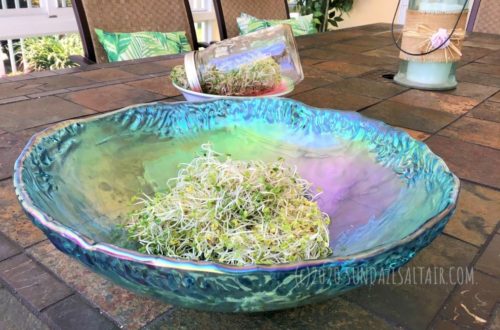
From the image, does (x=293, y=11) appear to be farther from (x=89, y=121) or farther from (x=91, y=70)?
(x=89, y=121)

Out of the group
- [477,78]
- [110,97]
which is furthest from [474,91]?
[110,97]

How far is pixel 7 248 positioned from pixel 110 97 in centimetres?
61

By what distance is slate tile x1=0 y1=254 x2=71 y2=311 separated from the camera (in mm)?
451

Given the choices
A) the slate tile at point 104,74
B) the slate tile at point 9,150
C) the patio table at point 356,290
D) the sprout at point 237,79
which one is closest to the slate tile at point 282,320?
the patio table at point 356,290

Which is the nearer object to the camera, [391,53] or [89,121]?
[89,121]

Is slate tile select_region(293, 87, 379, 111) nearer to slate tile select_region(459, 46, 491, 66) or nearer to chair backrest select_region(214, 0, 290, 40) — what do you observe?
slate tile select_region(459, 46, 491, 66)

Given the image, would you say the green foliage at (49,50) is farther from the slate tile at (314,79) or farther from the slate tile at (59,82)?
the slate tile at (314,79)

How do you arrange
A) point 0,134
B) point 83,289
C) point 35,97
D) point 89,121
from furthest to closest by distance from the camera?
point 35,97 < point 0,134 < point 89,121 < point 83,289

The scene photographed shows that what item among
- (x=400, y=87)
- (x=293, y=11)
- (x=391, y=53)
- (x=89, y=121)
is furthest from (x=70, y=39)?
(x=89, y=121)

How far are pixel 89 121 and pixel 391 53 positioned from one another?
1478 mm

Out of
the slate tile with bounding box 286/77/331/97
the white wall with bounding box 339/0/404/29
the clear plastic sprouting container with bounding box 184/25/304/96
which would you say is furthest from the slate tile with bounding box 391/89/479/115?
the white wall with bounding box 339/0/404/29

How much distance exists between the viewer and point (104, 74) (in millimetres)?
1289

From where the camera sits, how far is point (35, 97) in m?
1.07

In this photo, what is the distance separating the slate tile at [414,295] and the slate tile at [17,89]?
3.06 ft
